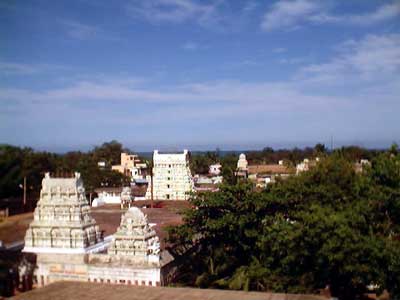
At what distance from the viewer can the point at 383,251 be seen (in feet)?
46.2

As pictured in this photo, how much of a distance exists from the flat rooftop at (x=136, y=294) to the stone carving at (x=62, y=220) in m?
5.27

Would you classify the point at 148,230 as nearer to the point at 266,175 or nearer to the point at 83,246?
the point at 83,246

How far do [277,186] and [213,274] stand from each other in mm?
4294

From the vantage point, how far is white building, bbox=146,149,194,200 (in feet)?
157

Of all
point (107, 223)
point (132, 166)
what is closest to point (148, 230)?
point (107, 223)

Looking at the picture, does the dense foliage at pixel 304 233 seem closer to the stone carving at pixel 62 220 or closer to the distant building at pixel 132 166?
the stone carving at pixel 62 220

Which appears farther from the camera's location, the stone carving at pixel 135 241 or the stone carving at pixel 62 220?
the stone carving at pixel 62 220

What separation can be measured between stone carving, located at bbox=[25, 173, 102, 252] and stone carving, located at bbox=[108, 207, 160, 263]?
186 centimetres

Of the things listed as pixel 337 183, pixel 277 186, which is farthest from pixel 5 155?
pixel 337 183

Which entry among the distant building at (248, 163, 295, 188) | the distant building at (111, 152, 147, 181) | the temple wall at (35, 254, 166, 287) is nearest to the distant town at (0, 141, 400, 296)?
the temple wall at (35, 254, 166, 287)

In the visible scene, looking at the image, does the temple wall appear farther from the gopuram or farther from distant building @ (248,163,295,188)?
distant building @ (248,163,295,188)

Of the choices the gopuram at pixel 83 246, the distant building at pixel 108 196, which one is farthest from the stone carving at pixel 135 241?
the distant building at pixel 108 196

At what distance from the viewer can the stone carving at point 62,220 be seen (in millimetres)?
19469

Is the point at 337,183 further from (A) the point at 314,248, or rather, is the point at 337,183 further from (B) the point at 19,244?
(B) the point at 19,244
